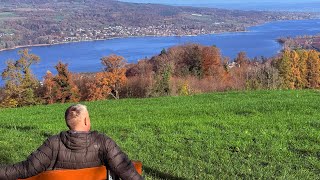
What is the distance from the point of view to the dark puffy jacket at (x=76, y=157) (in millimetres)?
3951

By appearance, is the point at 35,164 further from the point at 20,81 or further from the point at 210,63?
the point at 210,63

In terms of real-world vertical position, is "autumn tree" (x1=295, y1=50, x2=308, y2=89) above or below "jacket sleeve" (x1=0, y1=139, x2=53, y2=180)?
below

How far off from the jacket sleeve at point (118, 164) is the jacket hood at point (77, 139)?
146mm

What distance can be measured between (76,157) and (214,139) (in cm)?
457

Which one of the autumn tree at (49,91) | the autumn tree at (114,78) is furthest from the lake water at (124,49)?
the autumn tree at (49,91)

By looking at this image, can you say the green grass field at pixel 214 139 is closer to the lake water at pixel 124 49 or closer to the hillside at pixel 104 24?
the lake water at pixel 124 49

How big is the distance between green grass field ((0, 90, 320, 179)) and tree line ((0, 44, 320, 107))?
2325cm

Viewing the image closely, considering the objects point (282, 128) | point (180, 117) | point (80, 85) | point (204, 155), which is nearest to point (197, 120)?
point (180, 117)

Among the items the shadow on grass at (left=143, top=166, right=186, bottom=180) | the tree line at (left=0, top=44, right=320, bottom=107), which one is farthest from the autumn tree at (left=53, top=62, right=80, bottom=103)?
the shadow on grass at (left=143, top=166, right=186, bottom=180)

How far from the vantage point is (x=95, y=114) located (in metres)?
13.2

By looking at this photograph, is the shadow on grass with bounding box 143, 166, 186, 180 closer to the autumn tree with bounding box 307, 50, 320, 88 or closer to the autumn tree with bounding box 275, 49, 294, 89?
the autumn tree with bounding box 275, 49, 294, 89

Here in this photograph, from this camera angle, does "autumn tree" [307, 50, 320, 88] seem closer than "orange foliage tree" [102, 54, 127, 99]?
No

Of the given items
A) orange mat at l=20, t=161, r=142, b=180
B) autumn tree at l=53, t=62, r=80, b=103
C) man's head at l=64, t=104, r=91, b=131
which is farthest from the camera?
autumn tree at l=53, t=62, r=80, b=103

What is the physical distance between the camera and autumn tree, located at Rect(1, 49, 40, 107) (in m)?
40.1
